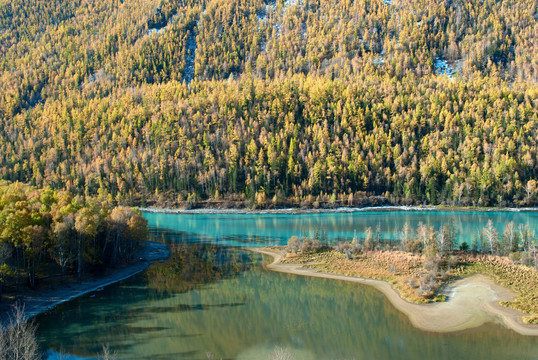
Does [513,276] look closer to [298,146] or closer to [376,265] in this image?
[376,265]

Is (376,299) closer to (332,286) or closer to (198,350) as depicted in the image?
(332,286)

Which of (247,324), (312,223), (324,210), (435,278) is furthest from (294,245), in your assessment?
(324,210)

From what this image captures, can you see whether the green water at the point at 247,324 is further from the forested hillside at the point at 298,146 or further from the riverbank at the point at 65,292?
the forested hillside at the point at 298,146

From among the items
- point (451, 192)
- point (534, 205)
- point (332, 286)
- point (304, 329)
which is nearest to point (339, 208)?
point (451, 192)

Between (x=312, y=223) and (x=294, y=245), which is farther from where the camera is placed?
(x=312, y=223)

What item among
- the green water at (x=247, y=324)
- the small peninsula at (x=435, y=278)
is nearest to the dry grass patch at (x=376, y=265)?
the small peninsula at (x=435, y=278)
